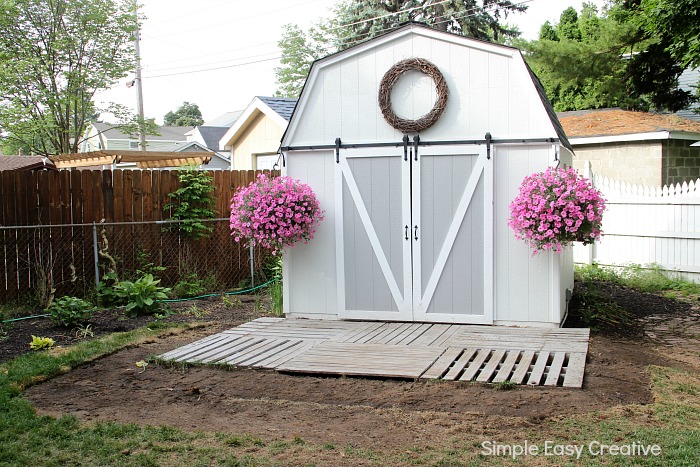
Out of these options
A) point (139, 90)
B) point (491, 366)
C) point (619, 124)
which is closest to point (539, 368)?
point (491, 366)

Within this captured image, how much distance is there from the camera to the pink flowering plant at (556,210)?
6.84m

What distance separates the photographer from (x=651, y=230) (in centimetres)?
1169

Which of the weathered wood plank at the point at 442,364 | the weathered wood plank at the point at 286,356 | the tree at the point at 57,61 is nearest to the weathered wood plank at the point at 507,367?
the weathered wood plank at the point at 442,364

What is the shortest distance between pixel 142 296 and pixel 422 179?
3913 mm

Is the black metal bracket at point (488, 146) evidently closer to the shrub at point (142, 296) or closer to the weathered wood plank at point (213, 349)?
the weathered wood plank at point (213, 349)

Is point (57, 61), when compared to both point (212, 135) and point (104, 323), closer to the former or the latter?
point (104, 323)

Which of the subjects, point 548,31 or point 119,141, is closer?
point 548,31

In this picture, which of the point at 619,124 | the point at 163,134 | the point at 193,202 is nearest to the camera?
the point at 193,202

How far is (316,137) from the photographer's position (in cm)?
828

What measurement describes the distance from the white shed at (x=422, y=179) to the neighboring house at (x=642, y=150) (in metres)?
6.57

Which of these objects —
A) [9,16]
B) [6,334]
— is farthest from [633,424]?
[9,16]

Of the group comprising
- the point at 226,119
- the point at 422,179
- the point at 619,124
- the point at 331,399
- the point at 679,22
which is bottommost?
the point at 331,399

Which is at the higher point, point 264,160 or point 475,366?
point 264,160

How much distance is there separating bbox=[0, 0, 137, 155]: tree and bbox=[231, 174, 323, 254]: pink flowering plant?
485 inches
